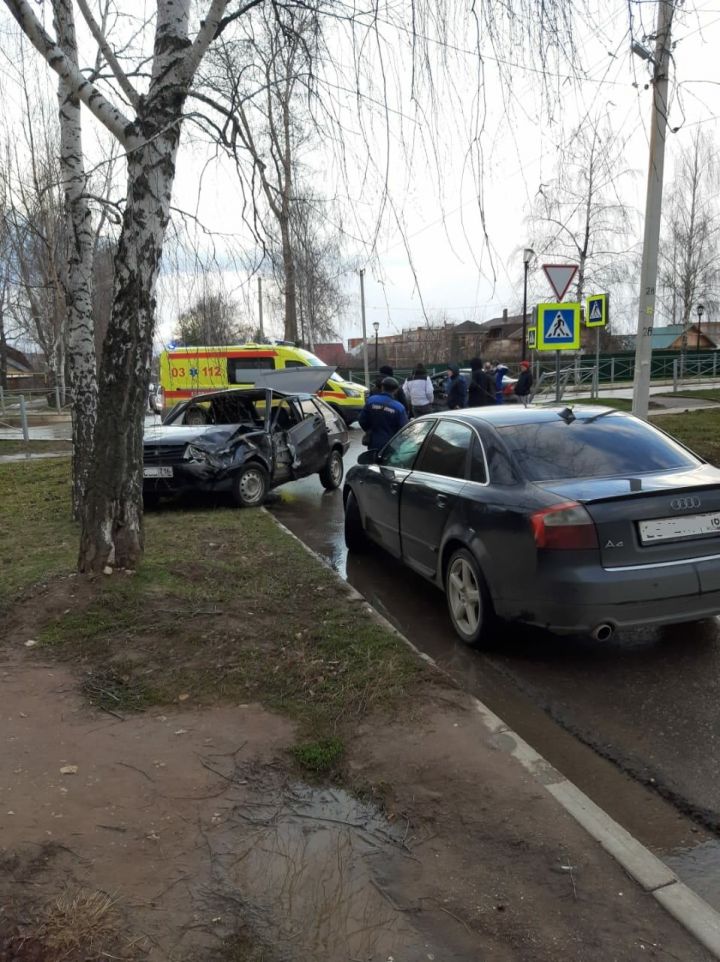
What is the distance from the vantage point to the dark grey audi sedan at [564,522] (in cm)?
407

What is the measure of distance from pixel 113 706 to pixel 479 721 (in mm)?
1811

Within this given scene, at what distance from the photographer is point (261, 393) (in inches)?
417

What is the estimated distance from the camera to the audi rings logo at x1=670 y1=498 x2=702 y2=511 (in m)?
4.17

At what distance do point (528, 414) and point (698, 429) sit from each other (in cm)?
1105

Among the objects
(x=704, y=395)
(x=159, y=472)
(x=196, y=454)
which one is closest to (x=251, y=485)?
(x=196, y=454)

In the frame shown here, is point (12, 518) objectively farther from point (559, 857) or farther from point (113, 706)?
point (559, 857)

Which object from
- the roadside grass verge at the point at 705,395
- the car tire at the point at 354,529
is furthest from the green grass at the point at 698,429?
the car tire at the point at 354,529

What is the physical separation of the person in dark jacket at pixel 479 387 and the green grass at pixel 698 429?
324 centimetres

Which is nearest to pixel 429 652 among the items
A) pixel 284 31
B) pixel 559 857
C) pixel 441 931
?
pixel 559 857

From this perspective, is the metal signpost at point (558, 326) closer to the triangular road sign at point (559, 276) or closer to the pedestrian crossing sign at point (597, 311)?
the triangular road sign at point (559, 276)

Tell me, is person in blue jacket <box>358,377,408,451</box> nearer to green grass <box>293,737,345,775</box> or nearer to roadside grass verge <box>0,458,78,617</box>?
roadside grass verge <box>0,458,78,617</box>

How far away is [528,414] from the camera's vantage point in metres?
5.33

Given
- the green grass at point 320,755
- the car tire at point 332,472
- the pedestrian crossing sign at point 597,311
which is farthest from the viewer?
the pedestrian crossing sign at point 597,311

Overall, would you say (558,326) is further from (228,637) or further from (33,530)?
(228,637)
